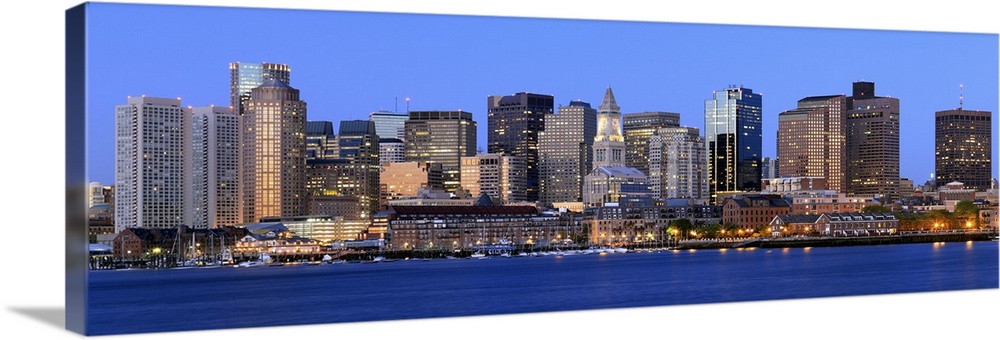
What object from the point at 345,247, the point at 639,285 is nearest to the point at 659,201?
the point at 345,247

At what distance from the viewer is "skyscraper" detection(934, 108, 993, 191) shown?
25.1 metres

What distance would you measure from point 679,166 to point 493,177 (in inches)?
482

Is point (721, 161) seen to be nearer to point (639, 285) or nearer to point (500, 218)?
point (500, 218)

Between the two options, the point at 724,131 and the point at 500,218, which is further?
the point at 724,131

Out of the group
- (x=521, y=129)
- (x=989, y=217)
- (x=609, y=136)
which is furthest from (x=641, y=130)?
(x=989, y=217)

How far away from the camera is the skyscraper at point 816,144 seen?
38.2 meters

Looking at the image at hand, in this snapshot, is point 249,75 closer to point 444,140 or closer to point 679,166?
point 444,140

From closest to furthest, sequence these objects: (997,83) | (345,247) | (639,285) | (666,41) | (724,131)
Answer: (666,41) → (997,83) → (639,285) → (345,247) → (724,131)

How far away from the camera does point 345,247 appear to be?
136ft

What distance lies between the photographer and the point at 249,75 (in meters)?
25.1

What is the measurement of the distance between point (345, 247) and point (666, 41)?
24884 mm

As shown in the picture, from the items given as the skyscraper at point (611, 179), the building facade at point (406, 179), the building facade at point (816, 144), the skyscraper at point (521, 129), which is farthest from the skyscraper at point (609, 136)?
the building facade at point (406, 179)

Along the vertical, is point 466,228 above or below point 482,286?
above

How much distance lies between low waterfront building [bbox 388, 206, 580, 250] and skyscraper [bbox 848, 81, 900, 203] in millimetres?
9093
